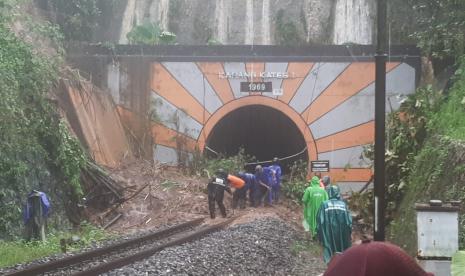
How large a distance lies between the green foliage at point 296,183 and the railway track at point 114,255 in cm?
568

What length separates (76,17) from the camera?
22125mm

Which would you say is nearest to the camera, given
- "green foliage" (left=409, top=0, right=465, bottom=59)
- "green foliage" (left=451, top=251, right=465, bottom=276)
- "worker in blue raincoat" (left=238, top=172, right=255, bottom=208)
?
"green foliage" (left=451, top=251, right=465, bottom=276)

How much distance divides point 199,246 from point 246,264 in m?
1.55

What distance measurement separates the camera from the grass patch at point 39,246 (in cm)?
1066

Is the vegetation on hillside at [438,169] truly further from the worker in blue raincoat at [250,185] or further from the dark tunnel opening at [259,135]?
the dark tunnel opening at [259,135]

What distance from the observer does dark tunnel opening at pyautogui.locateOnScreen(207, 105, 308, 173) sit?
2331 centimetres

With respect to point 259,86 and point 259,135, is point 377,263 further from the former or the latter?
point 259,135

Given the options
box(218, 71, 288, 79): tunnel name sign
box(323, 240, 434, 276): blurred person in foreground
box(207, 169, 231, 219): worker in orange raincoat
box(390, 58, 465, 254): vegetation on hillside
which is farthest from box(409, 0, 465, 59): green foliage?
box(323, 240, 434, 276): blurred person in foreground

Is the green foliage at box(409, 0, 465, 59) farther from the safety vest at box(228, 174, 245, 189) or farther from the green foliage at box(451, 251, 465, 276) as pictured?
the green foliage at box(451, 251, 465, 276)

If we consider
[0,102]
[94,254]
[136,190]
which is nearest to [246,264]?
[94,254]

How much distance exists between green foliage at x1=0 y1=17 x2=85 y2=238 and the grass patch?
2.52 feet

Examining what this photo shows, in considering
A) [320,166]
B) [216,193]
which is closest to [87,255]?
[216,193]

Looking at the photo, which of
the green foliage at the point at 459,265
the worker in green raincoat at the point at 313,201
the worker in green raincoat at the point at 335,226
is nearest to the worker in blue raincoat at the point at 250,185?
the worker in green raincoat at the point at 313,201

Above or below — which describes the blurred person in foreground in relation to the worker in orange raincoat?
above
